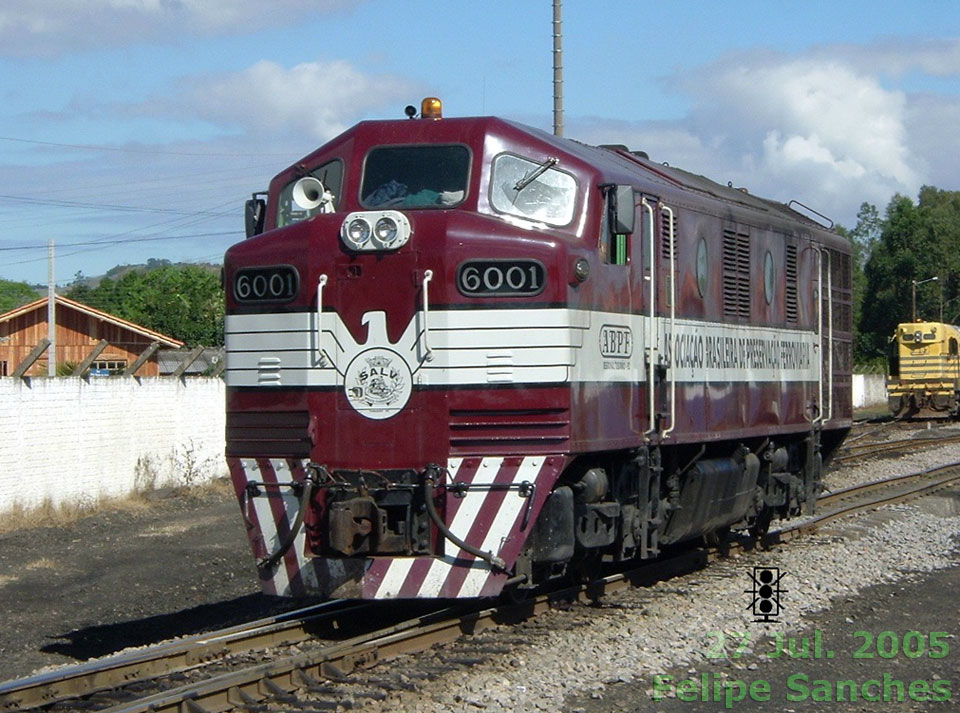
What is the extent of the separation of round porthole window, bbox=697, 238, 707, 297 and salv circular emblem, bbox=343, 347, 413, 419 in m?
3.49

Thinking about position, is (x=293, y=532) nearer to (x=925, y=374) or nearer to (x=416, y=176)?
(x=416, y=176)

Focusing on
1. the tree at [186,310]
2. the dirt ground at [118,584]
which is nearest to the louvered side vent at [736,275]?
the dirt ground at [118,584]

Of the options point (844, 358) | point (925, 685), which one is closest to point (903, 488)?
point (844, 358)

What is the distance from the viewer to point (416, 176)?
934cm

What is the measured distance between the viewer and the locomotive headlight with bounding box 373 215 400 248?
28.8ft

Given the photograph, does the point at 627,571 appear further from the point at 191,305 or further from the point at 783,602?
the point at 191,305

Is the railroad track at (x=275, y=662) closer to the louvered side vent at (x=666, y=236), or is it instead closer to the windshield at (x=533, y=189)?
the louvered side vent at (x=666, y=236)

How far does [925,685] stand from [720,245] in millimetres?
4709

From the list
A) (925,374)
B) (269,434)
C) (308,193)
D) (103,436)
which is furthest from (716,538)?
(925,374)

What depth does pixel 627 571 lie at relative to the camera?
467 inches

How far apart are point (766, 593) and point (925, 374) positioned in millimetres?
32640

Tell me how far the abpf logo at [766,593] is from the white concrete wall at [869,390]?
44844mm

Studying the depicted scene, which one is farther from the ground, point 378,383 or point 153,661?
point 378,383

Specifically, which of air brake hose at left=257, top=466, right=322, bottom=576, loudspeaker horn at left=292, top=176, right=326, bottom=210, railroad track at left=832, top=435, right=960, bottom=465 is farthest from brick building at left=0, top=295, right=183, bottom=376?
air brake hose at left=257, top=466, right=322, bottom=576
